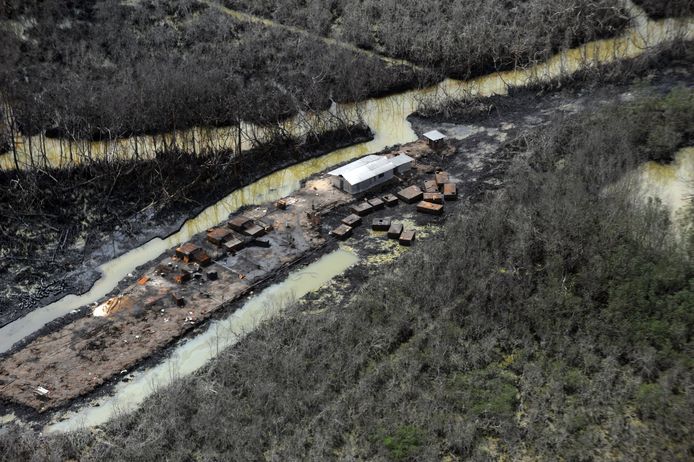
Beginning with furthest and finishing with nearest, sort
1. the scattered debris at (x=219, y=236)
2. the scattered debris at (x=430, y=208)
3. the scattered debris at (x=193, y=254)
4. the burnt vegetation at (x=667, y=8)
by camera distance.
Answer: the burnt vegetation at (x=667, y=8)
the scattered debris at (x=430, y=208)
the scattered debris at (x=219, y=236)
the scattered debris at (x=193, y=254)

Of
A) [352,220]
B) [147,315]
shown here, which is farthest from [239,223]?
[147,315]

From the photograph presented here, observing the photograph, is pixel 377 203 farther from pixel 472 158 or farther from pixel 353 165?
pixel 472 158

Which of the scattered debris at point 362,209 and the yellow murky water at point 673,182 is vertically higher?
the yellow murky water at point 673,182

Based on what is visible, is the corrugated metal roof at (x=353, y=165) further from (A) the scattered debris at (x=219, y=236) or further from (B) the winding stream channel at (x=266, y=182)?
(A) the scattered debris at (x=219, y=236)

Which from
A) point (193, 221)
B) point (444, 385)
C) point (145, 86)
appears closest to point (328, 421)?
point (444, 385)

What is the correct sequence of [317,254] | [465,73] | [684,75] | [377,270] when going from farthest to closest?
[465,73] → [684,75] → [317,254] → [377,270]

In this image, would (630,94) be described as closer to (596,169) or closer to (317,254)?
(596,169)

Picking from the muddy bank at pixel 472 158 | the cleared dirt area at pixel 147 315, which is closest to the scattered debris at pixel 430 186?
the muddy bank at pixel 472 158
